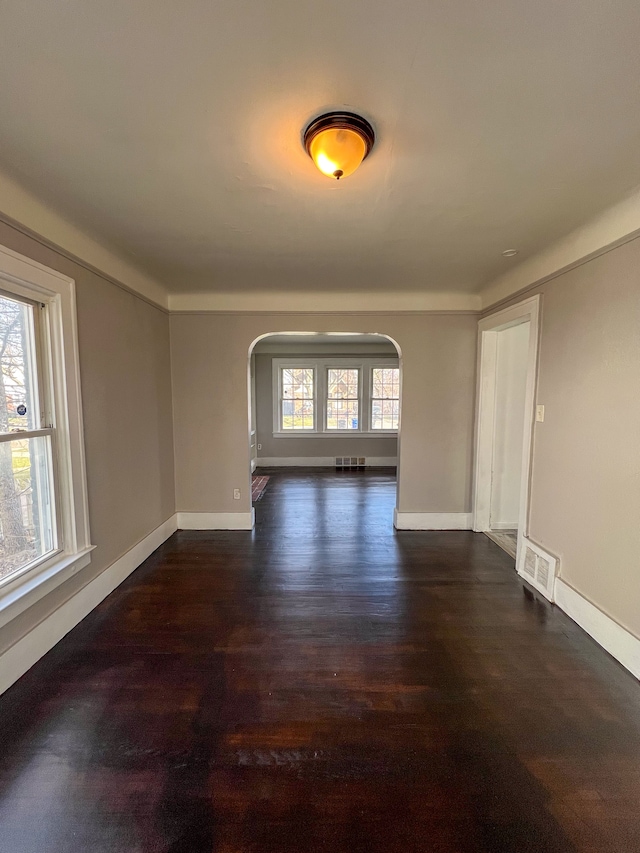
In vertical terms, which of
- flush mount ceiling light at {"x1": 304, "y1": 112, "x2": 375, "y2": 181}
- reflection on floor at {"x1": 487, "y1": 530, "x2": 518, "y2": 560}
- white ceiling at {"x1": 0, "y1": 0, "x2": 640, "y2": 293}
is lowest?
reflection on floor at {"x1": 487, "y1": 530, "x2": 518, "y2": 560}

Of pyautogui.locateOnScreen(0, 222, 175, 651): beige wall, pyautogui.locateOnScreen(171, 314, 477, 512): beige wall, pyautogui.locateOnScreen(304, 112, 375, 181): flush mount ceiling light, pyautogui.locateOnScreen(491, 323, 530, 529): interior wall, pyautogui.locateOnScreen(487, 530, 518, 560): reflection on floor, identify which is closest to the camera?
pyautogui.locateOnScreen(304, 112, 375, 181): flush mount ceiling light

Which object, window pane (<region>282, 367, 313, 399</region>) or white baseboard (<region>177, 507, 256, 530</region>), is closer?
white baseboard (<region>177, 507, 256, 530</region>)

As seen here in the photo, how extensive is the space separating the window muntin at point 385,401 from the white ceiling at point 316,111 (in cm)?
479

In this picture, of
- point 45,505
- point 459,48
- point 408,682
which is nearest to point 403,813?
point 408,682

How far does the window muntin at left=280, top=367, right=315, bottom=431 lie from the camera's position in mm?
7008

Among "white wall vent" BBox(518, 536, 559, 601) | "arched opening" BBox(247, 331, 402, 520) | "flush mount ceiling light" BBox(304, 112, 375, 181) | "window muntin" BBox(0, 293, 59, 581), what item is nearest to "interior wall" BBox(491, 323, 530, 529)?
"white wall vent" BBox(518, 536, 559, 601)

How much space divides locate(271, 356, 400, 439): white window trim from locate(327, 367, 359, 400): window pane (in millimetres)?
82

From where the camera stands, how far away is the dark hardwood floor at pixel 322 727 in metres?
1.20

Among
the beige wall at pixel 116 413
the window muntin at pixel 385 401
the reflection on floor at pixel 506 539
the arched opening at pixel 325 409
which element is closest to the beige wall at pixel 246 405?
the beige wall at pixel 116 413

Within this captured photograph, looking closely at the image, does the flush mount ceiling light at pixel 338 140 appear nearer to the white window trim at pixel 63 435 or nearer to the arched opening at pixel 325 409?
the white window trim at pixel 63 435

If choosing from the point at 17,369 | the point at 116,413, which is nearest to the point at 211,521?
the point at 116,413

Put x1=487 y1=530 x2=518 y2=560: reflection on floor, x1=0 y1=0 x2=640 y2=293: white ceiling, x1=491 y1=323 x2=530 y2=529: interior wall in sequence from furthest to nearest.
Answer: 1. x1=491 y1=323 x2=530 y2=529: interior wall
2. x1=487 y1=530 x2=518 y2=560: reflection on floor
3. x1=0 y1=0 x2=640 y2=293: white ceiling

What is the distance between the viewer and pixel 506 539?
357 cm

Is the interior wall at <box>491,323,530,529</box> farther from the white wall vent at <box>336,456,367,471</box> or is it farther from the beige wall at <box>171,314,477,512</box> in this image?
the white wall vent at <box>336,456,367,471</box>
